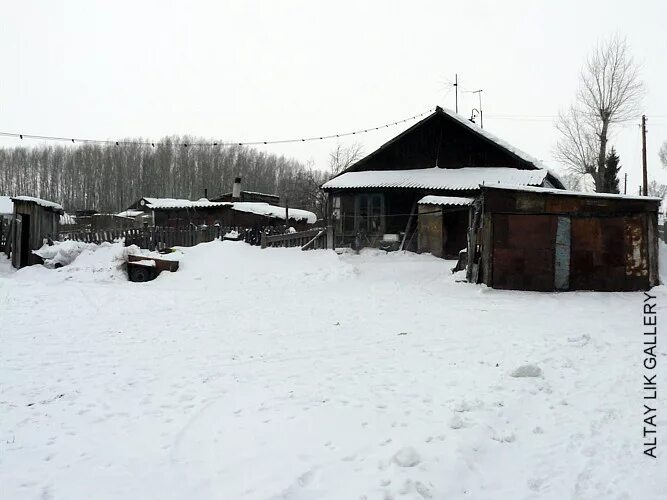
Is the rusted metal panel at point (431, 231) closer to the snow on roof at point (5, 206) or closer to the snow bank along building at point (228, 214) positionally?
the snow bank along building at point (228, 214)

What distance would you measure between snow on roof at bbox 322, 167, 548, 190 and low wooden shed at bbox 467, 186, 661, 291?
873cm

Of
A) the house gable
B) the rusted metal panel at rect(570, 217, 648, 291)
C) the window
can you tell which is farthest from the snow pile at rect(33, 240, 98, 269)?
the rusted metal panel at rect(570, 217, 648, 291)

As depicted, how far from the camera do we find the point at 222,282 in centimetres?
1246

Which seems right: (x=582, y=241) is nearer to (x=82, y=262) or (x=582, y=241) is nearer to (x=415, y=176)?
(x=415, y=176)

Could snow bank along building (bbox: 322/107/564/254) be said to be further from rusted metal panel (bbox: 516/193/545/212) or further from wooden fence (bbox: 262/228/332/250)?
rusted metal panel (bbox: 516/193/545/212)

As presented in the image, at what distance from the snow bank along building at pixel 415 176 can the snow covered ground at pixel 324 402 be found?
1237 cm

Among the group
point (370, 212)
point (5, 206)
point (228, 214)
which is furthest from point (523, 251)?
point (5, 206)

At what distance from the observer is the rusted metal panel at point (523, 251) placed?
11.1 meters

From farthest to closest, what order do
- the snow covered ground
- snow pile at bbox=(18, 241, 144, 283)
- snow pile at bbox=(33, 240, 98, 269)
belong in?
1. snow pile at bbox=(33, 240, 98, 269)
2. snow pile at bbox=(18, 241, 144, 283)
3. the snow covered ground

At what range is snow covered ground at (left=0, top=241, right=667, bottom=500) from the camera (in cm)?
299

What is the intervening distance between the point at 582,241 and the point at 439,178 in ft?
36.6

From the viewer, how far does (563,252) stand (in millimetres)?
11086

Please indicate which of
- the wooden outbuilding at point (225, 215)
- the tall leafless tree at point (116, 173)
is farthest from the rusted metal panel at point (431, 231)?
the tall leafless tree at point (116, 173)

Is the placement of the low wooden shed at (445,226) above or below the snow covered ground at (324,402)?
above
